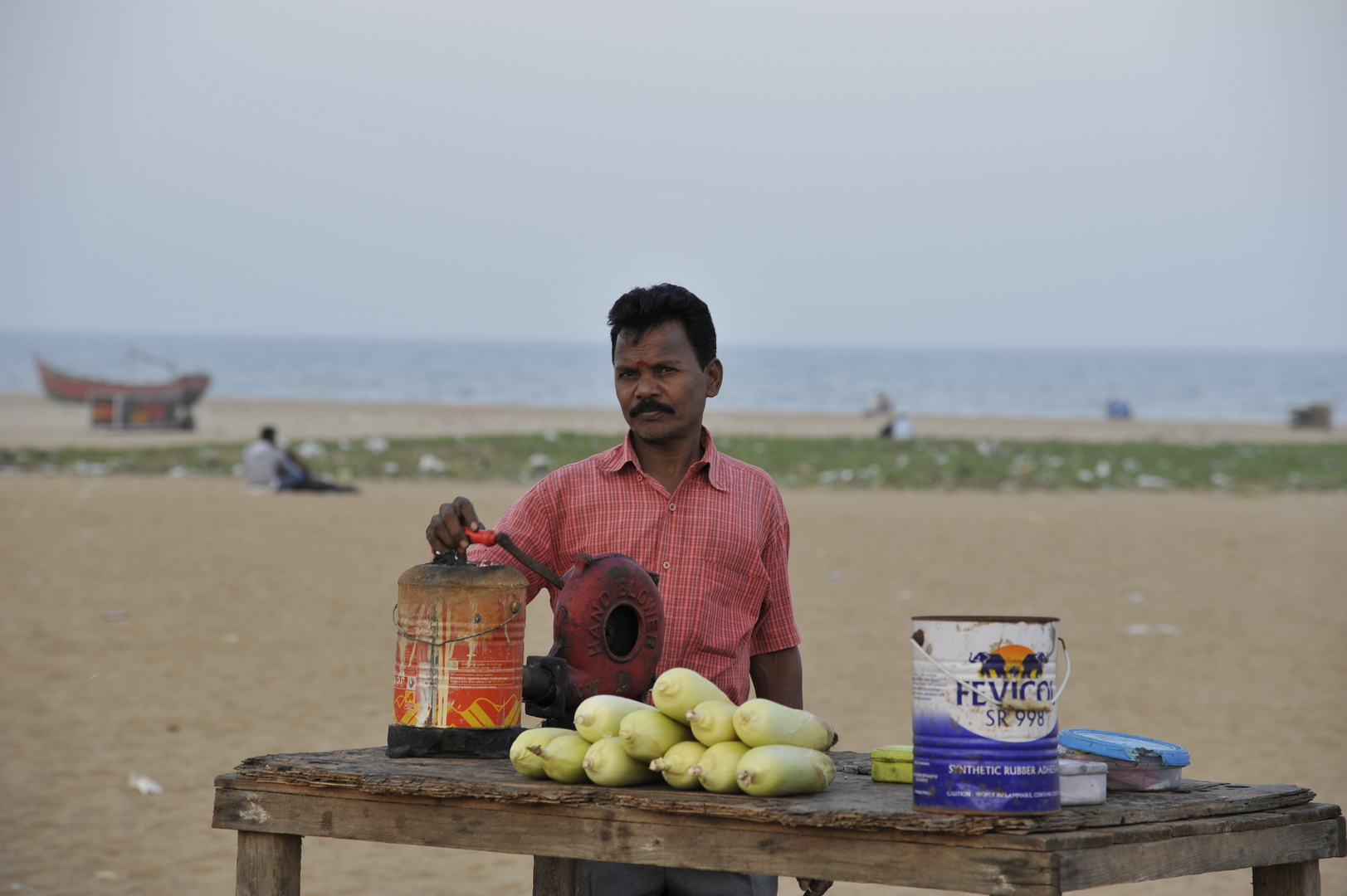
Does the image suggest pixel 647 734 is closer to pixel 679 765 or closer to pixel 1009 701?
pixel 679 765

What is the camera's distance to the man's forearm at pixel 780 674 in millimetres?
3428

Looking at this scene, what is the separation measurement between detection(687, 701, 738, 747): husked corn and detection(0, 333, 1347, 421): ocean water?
5114cm

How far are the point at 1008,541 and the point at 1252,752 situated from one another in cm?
717

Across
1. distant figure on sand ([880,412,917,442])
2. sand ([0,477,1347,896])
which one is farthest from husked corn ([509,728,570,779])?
distant figure on sand ([880,412,917,442])

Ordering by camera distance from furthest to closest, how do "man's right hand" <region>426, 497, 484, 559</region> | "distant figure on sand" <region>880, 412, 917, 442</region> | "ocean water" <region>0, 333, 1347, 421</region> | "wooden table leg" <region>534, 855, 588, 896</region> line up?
1. "ocean water" <region>0, 333, 1347, 421</region>
2. "distant figure on sand" <region>880, 412, 917, 442</region>
3. "wooden table leg" <region>534, 855, 588, 896</region>
4. "man's right hand" <region>426, 497, 484, 559</region>

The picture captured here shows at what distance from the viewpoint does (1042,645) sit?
1966mm

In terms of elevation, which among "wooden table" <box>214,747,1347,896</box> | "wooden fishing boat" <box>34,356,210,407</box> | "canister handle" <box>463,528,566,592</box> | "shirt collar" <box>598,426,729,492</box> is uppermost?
"wooden fishing boat" <box>34,356,210,407</box>

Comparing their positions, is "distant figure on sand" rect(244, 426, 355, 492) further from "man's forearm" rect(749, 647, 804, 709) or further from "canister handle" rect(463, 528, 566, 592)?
"canister handle" rect(463, 528, 566, 592)

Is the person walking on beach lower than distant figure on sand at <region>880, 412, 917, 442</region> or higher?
lower

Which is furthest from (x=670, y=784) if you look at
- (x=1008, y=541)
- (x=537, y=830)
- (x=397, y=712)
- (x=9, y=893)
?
(x=1008, y=541)

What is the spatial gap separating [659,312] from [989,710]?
1.45 meters

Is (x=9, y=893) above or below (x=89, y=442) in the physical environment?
below

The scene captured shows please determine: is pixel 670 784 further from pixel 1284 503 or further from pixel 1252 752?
pixel 1284 503

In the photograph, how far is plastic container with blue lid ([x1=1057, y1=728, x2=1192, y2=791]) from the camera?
2463 millimetres
